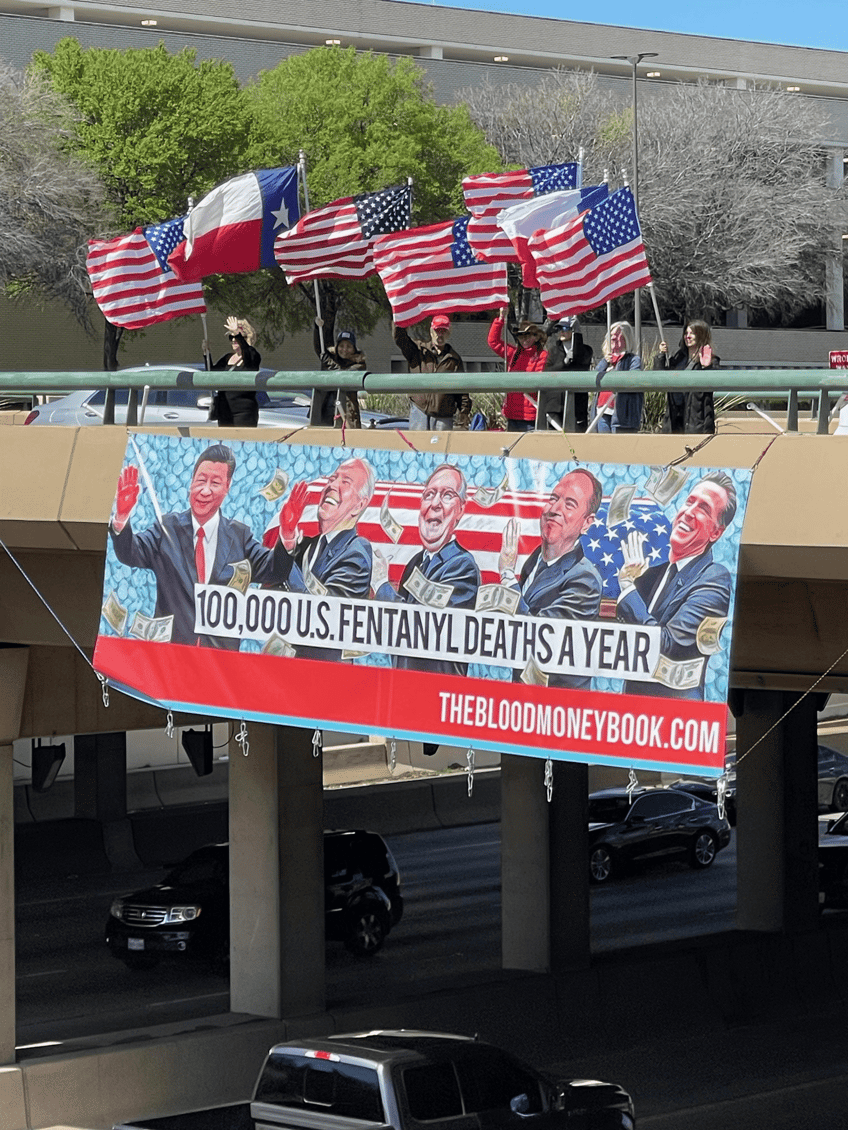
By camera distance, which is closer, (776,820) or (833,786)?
(776,820)

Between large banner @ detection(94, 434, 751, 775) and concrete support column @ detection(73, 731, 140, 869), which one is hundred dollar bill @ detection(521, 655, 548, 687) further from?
concrete support column @ detection(73, 731, 140, 869)

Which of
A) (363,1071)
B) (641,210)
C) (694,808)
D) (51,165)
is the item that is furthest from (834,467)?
(641,210)

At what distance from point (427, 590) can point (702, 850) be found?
80.2ft

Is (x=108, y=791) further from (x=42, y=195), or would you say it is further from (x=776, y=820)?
(x=42, y=195)

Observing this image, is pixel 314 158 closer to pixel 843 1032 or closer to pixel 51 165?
pixel 51 165

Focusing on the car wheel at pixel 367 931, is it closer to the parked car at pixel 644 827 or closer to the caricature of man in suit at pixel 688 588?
the parked car at pixel 644 827

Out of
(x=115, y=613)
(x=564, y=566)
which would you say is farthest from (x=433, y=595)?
(x=115, y=613)

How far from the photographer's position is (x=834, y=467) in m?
10.2

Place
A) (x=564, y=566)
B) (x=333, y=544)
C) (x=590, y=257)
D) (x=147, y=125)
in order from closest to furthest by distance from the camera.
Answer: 1. (x=564, y=566)
2. (x=333, y=544)
3. (x=590, y=257)
4. (x=147, y=125)

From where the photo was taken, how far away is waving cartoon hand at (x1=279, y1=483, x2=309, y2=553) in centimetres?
1254

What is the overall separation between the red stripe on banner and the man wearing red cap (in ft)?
8.69

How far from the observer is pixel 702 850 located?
35.0 metres

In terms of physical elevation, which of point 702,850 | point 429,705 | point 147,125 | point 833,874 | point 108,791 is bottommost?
point 702,850

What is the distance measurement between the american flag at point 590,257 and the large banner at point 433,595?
9.39 feet
